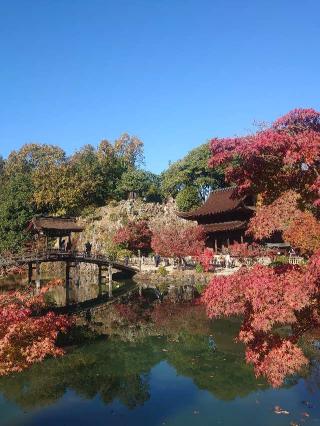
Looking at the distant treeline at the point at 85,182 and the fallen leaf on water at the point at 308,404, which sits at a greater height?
the distant treeline at the point at 85,182

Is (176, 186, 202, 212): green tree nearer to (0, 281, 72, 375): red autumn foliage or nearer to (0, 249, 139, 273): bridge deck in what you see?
(0, 249, 139, 273): bridge deck

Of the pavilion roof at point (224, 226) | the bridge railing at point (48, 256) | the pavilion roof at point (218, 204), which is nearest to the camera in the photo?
the bridge railing at point (48, 256)

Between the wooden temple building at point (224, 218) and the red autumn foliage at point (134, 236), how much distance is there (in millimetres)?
4967

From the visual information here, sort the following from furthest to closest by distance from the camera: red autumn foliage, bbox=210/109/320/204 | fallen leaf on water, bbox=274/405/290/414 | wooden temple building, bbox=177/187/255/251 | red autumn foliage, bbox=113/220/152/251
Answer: red autumn foliage, bbox=113/220/152/251
wooden temple building, bbox=177/187/255/251
fallen leaf on water, bbox=274/405/290/414
red autumn foliage, bbox=210/109/320/204

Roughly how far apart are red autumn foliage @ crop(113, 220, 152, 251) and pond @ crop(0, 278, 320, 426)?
28888 mm

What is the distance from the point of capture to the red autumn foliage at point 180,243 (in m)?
38.8

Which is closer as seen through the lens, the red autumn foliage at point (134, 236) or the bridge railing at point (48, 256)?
the bridge railing at point (48, 256)

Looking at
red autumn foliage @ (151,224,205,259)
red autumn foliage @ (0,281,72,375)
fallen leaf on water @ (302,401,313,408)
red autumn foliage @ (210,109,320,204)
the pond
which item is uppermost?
red autumn foliage @ (210,109,320,204)

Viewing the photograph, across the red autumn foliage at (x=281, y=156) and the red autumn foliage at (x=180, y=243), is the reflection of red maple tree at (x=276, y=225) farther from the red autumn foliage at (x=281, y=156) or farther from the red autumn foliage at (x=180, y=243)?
the red autumn foliage at (x=180, y=243)

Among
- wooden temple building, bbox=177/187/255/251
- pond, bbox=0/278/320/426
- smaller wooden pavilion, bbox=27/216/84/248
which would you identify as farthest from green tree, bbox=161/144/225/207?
pond, bbox=0/278/320/426

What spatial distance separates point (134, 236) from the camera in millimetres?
47438

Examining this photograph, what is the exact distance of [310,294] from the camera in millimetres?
7016

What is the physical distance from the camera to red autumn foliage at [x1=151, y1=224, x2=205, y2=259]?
3878 cm

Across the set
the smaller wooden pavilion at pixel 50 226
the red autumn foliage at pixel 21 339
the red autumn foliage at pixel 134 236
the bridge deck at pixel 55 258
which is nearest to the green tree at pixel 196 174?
the red autumn foliage at pixel 134 236
